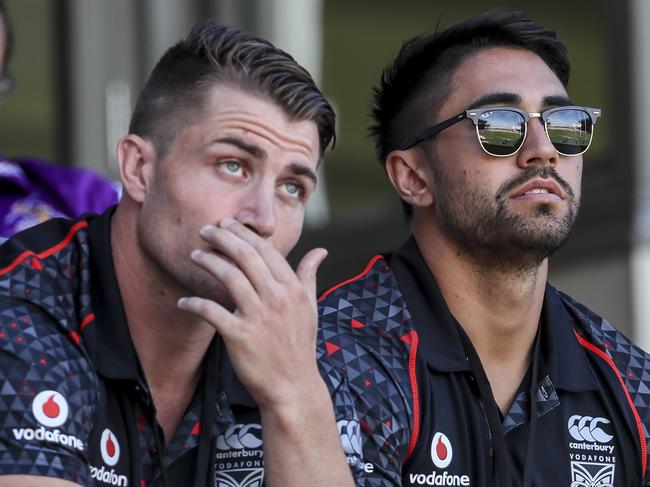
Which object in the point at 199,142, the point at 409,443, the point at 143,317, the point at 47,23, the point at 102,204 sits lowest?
the point at 409,443

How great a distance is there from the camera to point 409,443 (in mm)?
3049

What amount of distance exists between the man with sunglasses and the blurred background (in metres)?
2.71

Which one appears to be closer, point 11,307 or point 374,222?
point 11,307

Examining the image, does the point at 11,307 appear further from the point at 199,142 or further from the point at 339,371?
the point at 339,371

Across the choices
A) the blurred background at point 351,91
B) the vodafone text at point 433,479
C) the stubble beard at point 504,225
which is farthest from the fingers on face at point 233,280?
the blurred background at point 351,91

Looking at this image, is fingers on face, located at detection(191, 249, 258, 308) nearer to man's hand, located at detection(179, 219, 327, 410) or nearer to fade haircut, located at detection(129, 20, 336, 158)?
man's hand, located at detection(179, 219, 327, 410)

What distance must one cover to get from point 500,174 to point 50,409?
1.25 m

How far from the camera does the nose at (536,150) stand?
3.29m

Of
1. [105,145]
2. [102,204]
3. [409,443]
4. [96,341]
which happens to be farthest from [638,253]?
[96,341]

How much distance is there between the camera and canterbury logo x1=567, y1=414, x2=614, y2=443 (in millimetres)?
3299

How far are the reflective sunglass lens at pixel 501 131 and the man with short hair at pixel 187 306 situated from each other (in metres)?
0.42

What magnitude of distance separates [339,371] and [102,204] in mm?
1212

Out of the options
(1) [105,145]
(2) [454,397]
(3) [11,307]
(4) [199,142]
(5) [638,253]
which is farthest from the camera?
(1) [105,145]

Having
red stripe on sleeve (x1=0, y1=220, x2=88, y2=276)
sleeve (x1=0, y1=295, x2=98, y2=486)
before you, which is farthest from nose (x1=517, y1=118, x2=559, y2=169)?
sleeve (x1=0, y1=295, x2=98, y2=486)
